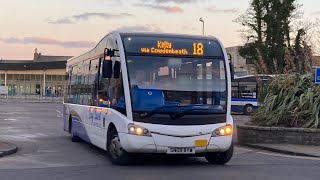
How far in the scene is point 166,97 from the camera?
37.8 ft

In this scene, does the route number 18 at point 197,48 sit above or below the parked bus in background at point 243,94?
above

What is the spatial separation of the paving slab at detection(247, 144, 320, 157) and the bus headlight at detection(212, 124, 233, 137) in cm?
367

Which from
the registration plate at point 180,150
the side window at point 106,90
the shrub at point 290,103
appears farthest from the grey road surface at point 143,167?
the shrub at point 290,103

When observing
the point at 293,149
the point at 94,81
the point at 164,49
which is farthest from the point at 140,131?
the point at 293,149

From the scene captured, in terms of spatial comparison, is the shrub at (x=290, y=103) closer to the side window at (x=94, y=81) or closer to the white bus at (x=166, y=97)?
the white bus at (x=166, y=97)

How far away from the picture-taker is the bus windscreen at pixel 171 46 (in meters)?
11.9

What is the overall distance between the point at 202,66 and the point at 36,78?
295 feet

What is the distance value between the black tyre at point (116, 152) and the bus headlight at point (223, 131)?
1858 mm

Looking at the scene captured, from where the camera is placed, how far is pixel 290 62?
71.5ft

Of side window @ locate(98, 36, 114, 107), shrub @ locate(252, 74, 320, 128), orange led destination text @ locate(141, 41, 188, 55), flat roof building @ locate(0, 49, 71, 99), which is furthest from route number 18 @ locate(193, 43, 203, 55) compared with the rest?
flat roof building @ locate(0, 49, 71, 99)

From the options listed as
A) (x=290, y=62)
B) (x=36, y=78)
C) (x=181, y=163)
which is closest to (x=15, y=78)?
(x=36, y=78)

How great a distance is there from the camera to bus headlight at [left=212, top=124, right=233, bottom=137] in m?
11.4

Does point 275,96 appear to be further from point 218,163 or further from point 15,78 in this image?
point 15,78

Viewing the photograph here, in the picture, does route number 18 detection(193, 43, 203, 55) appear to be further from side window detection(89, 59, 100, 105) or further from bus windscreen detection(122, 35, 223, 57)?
side window detection(89, 59, 100, 105)
